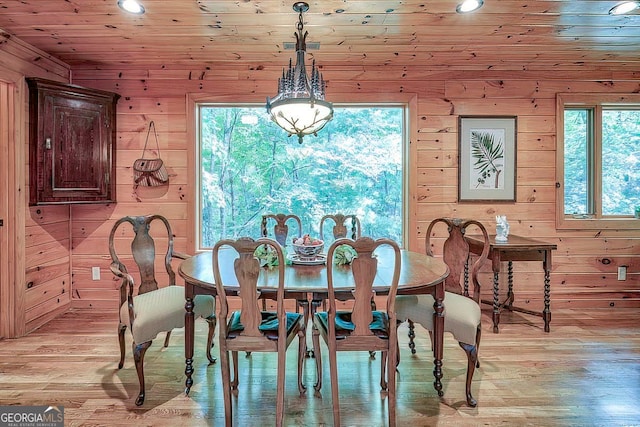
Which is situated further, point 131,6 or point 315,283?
point 131,6

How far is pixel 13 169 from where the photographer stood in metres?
3.11

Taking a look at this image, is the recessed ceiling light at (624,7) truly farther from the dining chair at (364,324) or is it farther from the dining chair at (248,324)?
the dining chair at (248,324)

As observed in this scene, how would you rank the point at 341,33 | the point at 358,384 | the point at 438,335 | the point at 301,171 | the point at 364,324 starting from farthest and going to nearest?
1. the point at 301,171
2. the point at 341,33
3. the point at 358,384
4. the point at 438,335
5. the point at 364,324

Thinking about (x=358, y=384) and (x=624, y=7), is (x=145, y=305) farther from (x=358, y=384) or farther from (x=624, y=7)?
(x=624, y=7)

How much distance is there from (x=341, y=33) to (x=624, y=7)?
1938mm

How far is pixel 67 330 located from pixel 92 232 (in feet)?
3.17

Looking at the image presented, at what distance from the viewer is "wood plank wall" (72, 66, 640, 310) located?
381 centimetres

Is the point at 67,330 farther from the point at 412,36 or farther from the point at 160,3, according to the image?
the point at 412,36

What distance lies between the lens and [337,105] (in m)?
3.88

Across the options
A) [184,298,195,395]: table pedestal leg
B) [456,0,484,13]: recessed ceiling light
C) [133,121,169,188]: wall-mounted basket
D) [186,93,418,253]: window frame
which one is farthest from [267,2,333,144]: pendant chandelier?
[133,121,169,188]: wall-mounted basket

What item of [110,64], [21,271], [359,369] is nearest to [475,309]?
[359,369]

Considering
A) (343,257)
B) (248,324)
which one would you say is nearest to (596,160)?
(343,257)

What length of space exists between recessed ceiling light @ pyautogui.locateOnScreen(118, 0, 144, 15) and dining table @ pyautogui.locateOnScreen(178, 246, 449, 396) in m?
1.73

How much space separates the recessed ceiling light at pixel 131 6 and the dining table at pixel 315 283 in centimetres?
173
